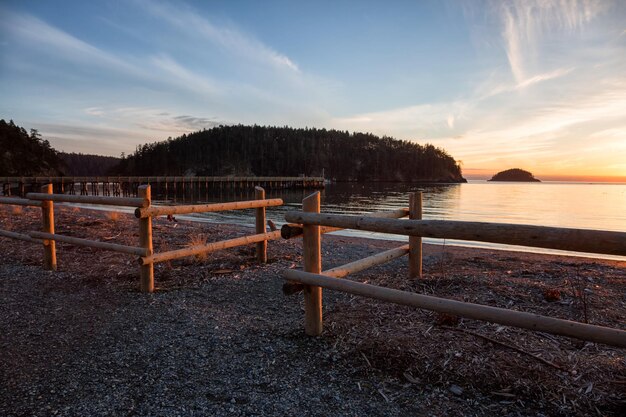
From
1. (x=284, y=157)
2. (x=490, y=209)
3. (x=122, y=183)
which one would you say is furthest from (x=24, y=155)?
Answer: (x=490, y=209)

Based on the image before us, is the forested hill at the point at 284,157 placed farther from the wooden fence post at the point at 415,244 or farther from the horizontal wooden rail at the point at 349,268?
the horizontal wooden rail at the point at 349,268

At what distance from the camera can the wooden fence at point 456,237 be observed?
2.56 m

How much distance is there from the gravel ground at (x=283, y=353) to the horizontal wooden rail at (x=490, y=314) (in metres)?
0.60

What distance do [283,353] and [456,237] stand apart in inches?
82.8

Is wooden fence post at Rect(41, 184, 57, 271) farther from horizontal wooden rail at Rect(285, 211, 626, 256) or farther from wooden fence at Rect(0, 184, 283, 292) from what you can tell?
horizontal wooden rail at Rect(285, 211, 626, 256)

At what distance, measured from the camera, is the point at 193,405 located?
305 cm

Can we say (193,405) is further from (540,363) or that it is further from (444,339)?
(540,363)

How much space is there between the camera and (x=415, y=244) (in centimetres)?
648

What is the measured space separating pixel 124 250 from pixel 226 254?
118 inches

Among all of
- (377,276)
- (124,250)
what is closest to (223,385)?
(124,250)

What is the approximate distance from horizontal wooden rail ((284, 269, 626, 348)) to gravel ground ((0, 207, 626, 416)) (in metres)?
0.60

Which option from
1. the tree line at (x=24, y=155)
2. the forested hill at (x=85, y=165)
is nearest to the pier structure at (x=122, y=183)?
the tree line at (x=24, y=155)

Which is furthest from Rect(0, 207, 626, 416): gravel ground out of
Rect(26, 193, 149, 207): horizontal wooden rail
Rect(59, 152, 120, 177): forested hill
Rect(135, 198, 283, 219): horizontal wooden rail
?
Rect(59, 152, 120, 177): forested hill

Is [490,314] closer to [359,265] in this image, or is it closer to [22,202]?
[359,265]
